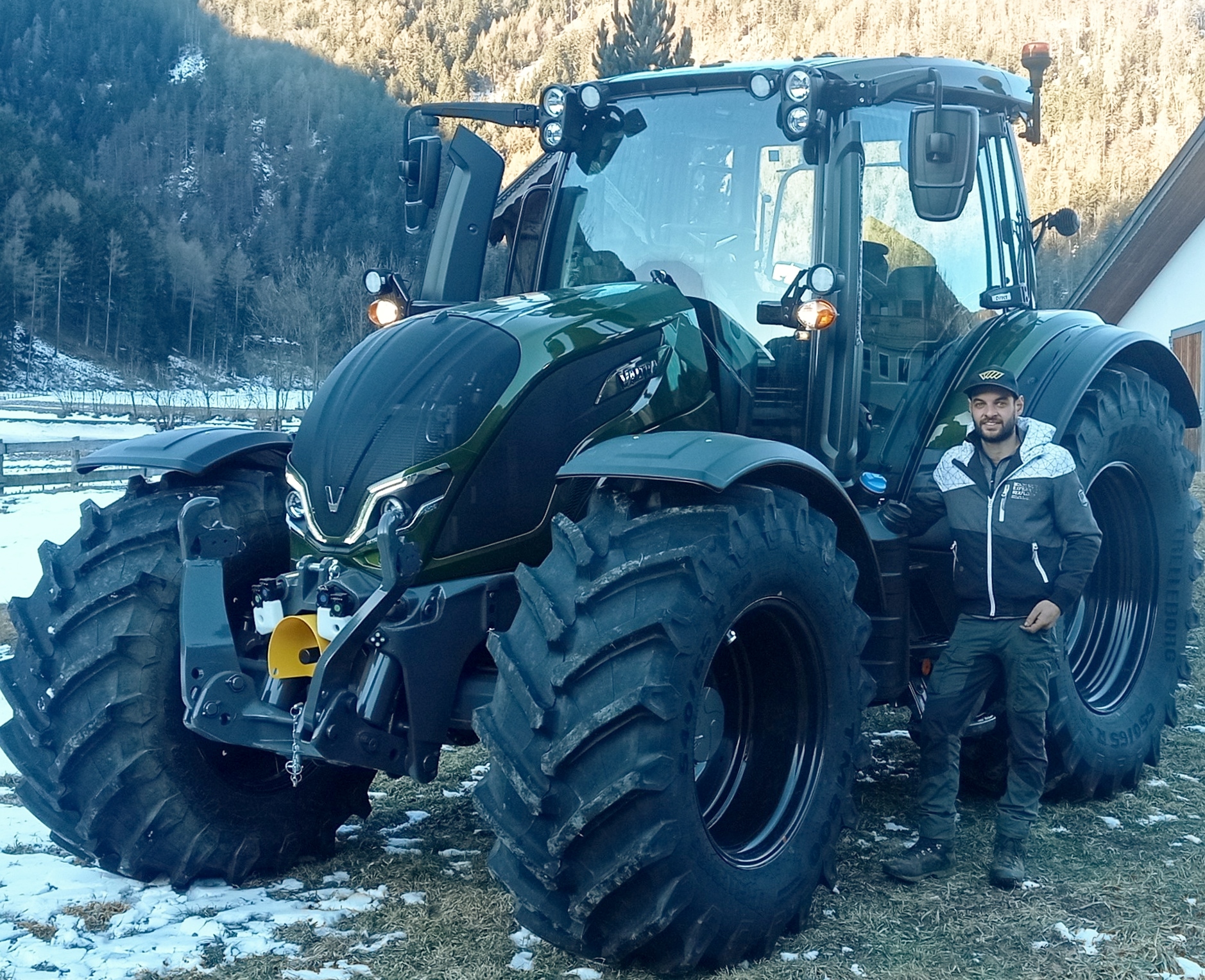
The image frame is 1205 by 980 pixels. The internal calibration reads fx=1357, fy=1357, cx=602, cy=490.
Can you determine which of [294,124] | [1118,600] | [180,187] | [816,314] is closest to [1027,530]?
[816,314]

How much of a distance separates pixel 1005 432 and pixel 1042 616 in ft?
2.10

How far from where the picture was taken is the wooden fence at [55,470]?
1767cm

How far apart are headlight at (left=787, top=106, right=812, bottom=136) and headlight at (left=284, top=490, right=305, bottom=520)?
2.10 metres

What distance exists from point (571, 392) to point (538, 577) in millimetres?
788

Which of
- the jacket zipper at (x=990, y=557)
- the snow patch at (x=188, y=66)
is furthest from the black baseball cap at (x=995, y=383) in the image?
the snow patch at (x=188, y=66)

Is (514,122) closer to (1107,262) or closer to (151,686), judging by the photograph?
(151,686)

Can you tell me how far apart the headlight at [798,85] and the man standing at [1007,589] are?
1.15m

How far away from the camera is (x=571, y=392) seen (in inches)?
162

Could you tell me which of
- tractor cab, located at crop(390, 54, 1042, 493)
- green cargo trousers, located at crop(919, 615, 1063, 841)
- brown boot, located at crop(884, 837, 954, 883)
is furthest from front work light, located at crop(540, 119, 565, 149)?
brown boot, located at crop(884, 837, 954, 883)

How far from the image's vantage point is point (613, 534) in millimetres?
3582

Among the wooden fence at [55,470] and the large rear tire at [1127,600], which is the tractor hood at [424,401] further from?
the wooden fence at [55,470]

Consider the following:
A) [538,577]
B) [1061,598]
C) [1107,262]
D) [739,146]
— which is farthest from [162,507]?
[1107,262]

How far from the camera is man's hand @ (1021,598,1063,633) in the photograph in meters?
4.55

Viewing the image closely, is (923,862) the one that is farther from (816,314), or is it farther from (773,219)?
(773,219)
